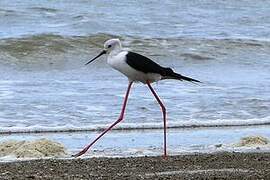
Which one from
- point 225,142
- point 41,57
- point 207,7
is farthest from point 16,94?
point 207,7

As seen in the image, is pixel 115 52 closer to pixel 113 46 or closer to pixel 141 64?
pixel 113 46

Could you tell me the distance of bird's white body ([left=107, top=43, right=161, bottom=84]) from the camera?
25.4 ft

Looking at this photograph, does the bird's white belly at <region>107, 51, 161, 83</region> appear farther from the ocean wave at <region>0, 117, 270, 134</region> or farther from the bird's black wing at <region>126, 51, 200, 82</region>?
the ocean wave at <region>0, 117, 270, 134</region>

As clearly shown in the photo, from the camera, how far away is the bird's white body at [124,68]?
7.74m

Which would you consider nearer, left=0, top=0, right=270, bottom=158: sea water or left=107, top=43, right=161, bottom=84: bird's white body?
left=107, top=43, right=161, bottom=84: bird's white body

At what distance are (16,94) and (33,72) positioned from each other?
3007 millimetres

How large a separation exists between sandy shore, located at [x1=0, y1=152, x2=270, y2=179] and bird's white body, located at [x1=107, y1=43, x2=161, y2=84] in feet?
2.72

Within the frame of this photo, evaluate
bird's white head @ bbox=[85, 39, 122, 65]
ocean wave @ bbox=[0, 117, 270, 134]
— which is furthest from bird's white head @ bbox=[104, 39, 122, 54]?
ocean wave @ bbox=[0, 117, 270, 134]

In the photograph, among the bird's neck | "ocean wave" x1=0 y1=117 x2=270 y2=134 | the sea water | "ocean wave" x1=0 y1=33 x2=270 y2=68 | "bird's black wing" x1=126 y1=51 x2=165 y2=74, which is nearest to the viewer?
"bird's black wing" x1=126 y1=51 x2=165 y2=74

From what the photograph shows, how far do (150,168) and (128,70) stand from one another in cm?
138

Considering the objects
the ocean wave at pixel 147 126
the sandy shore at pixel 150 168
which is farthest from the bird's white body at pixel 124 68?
the ocean wave at pixel 147 126

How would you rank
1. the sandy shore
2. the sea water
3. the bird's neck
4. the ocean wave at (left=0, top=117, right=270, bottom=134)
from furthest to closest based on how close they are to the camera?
the sea water, the ocean wave at (left=0, top=117, right=270, bottom=134), the bird's neck, the sandy shore

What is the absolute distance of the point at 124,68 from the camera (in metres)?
7.76

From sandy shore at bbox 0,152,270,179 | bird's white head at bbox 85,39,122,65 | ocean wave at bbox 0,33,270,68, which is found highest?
bird's white head at bbox 85,39,122,65
